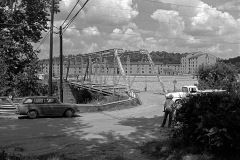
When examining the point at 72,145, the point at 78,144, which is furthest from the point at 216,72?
the point at 72,145

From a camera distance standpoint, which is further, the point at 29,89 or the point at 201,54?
the point at 201,54

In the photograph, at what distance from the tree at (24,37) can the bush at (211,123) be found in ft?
81.0

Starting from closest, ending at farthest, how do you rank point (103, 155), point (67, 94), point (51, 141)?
point (103, 155), point (51, 141), point (67, 94)

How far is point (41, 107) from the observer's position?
1747 cm

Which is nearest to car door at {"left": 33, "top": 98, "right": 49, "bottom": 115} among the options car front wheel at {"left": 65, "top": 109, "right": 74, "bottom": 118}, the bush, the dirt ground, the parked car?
the parked car

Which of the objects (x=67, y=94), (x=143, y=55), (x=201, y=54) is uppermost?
(x=201, y=54)

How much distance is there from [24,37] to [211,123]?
27980mm

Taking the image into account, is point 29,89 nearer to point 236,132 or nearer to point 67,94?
Result: point 67,94

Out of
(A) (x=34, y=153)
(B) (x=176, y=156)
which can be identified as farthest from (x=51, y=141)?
(B) (x=176, y=156)

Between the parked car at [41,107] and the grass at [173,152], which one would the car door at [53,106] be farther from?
the grass at [173,152]

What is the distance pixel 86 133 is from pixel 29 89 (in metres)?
21.3

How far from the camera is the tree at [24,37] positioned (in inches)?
1150

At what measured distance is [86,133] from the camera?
11398 mm

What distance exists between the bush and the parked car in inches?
459
